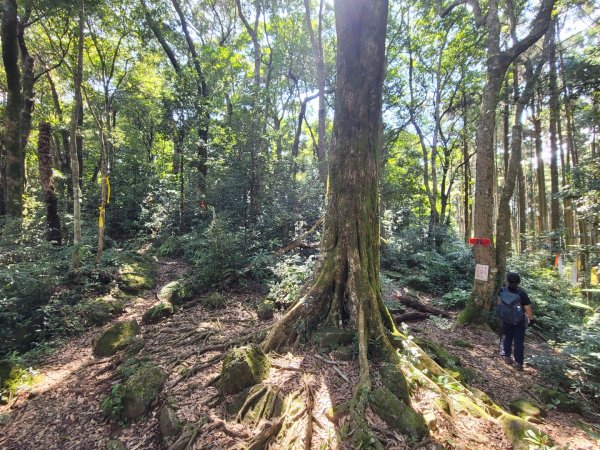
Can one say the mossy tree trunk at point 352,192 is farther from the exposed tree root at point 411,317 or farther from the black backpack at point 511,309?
the exposed tree root at point 411,317

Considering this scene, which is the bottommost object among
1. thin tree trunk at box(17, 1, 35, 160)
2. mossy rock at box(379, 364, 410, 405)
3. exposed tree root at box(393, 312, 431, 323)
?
exposed tree root at box(393, 312, 431, 323)

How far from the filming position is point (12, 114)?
8383 millimetres

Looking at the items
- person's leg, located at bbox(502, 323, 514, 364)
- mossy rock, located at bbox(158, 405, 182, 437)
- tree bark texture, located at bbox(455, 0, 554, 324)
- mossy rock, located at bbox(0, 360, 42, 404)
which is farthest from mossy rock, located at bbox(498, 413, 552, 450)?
mossy rock, located at bbox(0, 360, 42, 404)

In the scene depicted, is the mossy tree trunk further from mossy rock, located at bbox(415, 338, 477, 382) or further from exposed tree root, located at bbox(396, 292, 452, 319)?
exposed tree root, located at bbox(396, 292, 452, 319)

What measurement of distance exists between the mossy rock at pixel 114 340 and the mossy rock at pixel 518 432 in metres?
5.63

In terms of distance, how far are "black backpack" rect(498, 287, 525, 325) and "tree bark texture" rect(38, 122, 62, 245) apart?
38.6ft

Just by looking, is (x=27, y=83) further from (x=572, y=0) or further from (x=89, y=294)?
(x=572, y=0)

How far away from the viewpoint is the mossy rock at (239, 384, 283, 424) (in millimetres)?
3058

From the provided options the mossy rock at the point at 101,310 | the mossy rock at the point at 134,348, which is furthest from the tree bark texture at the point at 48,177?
the mossy rock at the point at 134,348

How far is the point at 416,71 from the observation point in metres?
16.2

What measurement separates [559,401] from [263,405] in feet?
12.5

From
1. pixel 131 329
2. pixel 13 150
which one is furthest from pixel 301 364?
pixel 13 150

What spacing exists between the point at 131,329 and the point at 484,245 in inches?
301

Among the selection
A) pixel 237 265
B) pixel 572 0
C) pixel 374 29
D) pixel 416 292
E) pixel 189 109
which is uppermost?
pixel 572 0
